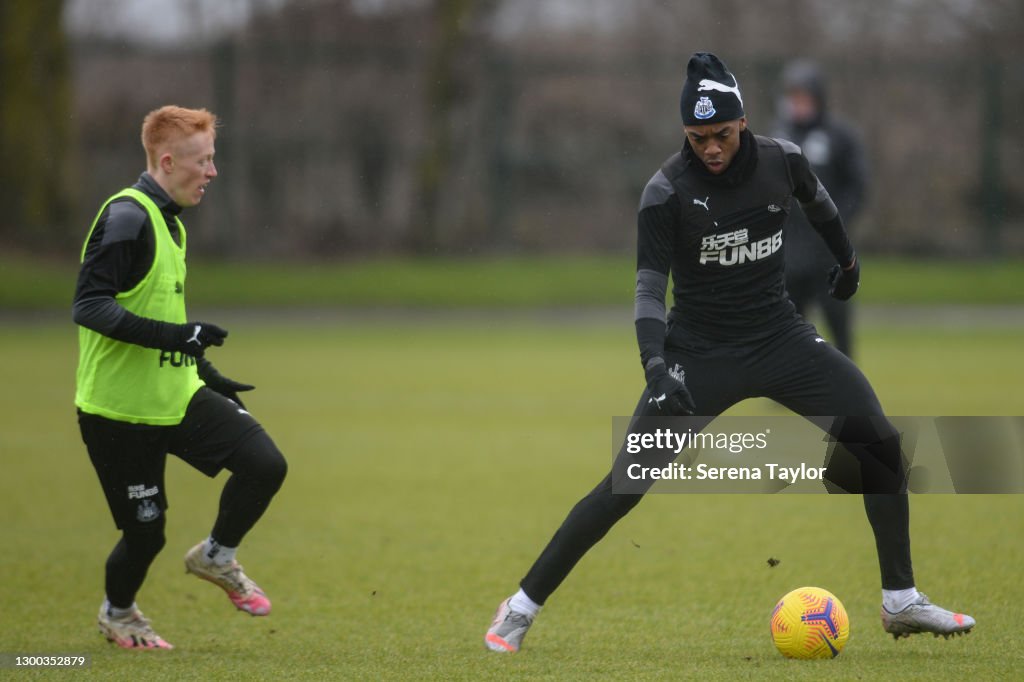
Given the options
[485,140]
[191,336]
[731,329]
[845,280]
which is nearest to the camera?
[191,336]

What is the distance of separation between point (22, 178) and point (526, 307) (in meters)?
10.6

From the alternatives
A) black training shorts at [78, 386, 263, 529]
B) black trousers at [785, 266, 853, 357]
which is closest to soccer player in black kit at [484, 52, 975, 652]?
black training shorts at [78, 386, 263, 529]

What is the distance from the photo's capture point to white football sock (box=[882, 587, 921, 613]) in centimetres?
562

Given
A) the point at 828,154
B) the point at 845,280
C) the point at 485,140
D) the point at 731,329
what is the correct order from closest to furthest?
the point at 731,329 → the point at 845,280 → the point at 828,154 → the point at 485,140

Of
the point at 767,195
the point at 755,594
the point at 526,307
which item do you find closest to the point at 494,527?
the point at 755,594

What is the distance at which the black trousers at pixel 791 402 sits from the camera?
5723 mm

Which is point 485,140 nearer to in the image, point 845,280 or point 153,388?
point 845,280

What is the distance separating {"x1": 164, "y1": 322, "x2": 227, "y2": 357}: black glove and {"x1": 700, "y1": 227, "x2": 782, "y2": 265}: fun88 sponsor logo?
1.94 meters

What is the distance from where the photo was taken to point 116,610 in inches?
240

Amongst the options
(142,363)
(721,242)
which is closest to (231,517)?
(142,363)

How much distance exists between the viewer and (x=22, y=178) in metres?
28.6

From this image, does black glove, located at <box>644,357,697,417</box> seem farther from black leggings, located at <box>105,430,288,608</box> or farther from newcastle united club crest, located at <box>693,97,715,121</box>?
black leggings, located at <box>105,430,288,608</box>

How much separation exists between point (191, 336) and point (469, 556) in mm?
2810

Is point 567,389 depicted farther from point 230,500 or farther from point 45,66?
point 45,66
